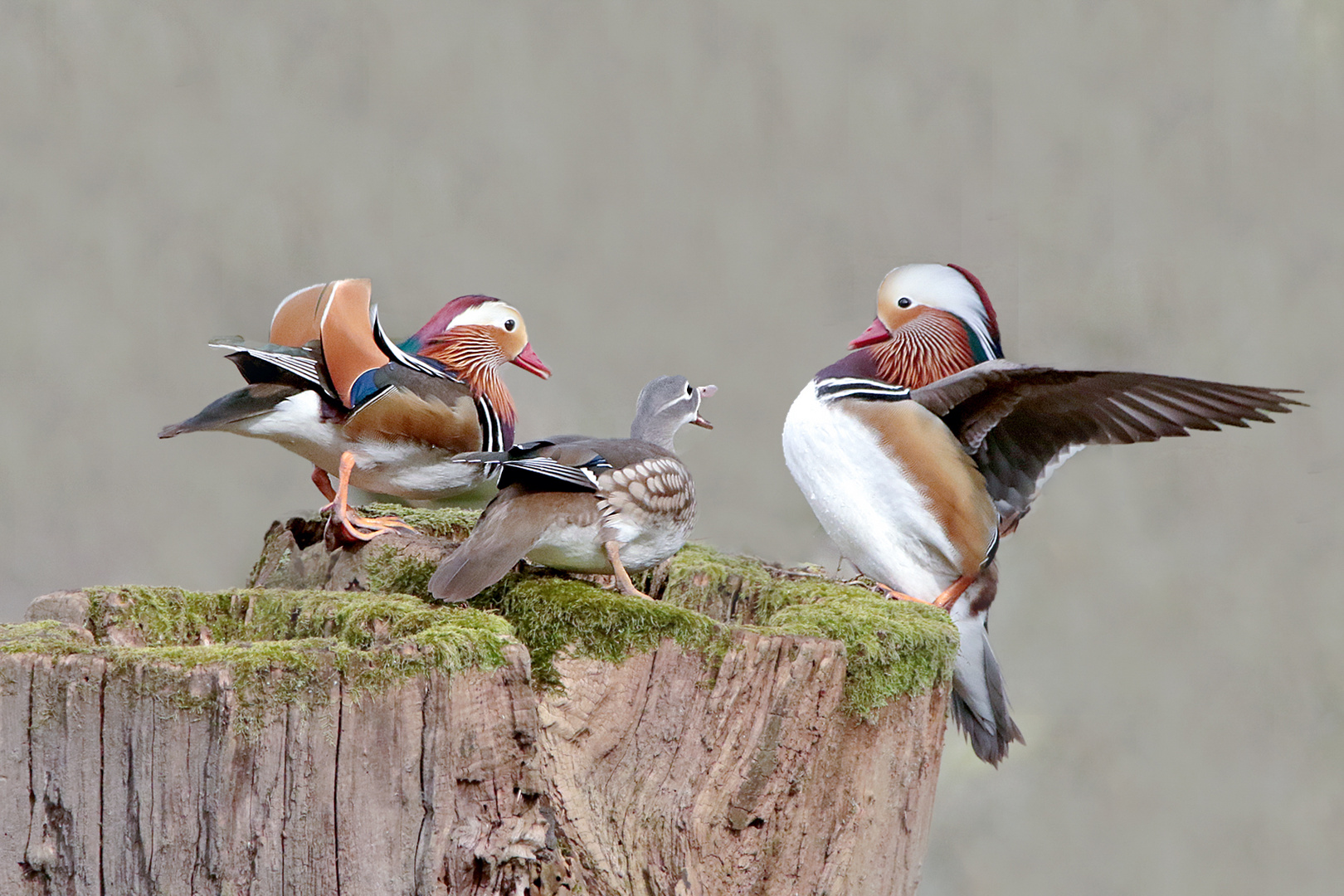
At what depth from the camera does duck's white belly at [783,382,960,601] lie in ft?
10.6

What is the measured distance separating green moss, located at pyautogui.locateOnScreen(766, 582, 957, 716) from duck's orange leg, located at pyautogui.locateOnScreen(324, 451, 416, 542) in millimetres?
1144

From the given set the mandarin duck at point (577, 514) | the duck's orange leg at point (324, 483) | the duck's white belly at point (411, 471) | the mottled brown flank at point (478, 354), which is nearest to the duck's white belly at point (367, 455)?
the duck's white belly at point (411, 471)

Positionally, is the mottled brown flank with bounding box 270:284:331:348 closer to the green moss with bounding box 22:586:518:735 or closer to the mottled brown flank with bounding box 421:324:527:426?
the mottled brown flank with bounding box 421:324:527:426

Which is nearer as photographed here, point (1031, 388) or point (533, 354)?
point (1031, 388)

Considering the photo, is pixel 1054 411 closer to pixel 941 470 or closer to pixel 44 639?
pixel 941 470

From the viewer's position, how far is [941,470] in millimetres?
3168

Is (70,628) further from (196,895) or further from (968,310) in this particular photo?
(968,310)

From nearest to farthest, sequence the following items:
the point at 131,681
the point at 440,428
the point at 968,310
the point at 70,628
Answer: the point at 131,681
the point at 70,628
the point at 440,428
the point at 968,310

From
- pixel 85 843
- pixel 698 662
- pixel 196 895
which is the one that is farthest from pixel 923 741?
pixel 85 843

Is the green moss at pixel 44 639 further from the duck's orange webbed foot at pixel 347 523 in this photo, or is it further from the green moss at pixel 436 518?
the green moss at pixel 436 518

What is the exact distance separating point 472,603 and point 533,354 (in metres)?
1.35

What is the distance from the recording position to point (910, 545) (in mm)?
3299

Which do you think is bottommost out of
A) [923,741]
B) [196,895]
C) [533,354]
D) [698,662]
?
[196,895]

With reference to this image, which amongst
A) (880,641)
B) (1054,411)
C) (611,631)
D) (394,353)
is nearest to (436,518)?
(394,353)
